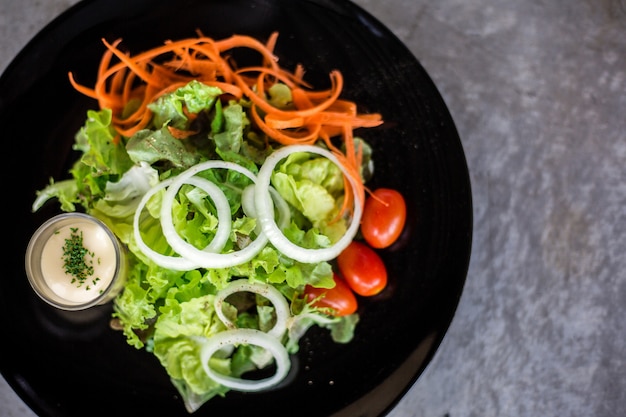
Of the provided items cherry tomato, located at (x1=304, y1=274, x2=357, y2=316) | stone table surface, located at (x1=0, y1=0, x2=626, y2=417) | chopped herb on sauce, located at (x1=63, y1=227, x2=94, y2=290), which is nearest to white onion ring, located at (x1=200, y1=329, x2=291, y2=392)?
cherry tomato, located at (x1=304, y1=274, x2=357, y2=316)

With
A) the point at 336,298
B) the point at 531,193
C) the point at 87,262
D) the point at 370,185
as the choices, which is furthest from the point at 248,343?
the point at 531,193

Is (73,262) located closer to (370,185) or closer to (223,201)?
(223,201)

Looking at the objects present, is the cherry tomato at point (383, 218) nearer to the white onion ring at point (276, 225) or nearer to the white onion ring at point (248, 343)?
the white onion ring at point (276, 225)

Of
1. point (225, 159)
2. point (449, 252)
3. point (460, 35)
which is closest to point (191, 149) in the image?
point (225, 159)

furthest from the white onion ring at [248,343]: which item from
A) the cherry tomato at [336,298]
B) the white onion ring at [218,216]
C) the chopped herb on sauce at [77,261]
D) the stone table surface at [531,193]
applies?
the stone table surface at [531,193]

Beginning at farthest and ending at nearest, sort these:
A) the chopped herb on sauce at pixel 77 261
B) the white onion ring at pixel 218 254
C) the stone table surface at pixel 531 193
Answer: the stone table surface at pixel 531 193, the chopped herb on sauce at pixel 77 261, the white onion ring at pixel 218 254

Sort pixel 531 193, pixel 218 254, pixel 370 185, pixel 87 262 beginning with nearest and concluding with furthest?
pixel 218 254, pixel 87 262, pixel 370 185, pixel 531 193

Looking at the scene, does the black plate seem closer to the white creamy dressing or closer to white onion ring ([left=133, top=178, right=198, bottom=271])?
the white creamy dressing
